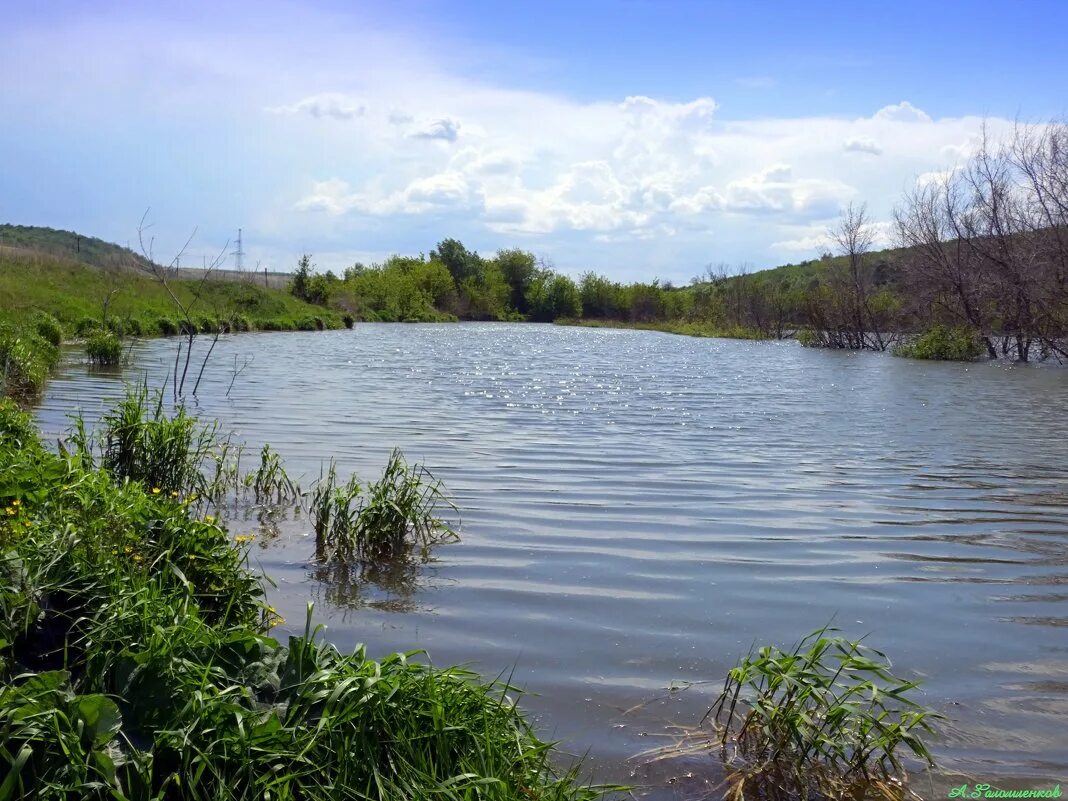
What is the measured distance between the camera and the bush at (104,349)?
19.7m

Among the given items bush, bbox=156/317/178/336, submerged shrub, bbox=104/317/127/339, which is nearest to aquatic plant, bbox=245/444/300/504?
submerged shrub, bbox=104/317/127/339

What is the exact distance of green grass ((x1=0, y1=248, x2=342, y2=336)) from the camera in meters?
28.2

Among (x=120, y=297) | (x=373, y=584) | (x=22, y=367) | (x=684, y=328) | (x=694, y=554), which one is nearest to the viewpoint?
(x=373, y=584)

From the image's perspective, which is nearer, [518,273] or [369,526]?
[369,526]

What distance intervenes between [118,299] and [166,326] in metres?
1.93

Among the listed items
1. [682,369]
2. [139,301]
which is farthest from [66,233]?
[682,369]

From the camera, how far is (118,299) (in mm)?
33562

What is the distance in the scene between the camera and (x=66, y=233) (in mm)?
115312

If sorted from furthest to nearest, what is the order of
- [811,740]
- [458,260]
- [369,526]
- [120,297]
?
1. [458,260]
2. [120,297]
3. [369,526]
4. [811,740]

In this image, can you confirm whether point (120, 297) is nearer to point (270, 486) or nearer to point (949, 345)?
point (270, 486)

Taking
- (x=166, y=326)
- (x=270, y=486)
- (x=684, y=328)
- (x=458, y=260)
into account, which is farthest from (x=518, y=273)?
(x=270, y=486)

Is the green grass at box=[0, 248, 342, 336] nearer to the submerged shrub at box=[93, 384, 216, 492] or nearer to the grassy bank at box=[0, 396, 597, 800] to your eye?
the submerged shrub at box=[93, 384, 216, 492]

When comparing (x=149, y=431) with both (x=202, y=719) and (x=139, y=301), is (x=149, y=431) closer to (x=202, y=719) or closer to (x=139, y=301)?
(x=202, y=719)

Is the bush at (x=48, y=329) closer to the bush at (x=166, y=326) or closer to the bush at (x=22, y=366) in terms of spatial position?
the bush at (x=22, y=366)
